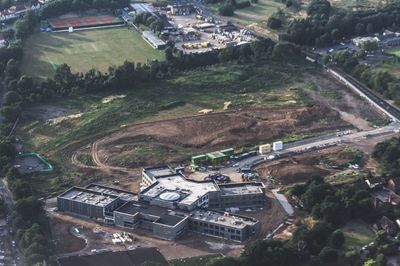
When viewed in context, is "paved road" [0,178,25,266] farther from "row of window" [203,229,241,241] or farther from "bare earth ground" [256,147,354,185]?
"bare earth ground" [256,147,354,185]

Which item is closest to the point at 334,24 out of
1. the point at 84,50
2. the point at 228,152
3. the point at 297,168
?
the point at 84,50

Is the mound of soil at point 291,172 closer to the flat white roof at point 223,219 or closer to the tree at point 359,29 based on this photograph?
the flat white roof at point 223,219

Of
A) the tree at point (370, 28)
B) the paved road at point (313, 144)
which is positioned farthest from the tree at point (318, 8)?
the paved road at point (313, 144)

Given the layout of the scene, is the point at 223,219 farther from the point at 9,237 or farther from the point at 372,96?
the point at 372,96

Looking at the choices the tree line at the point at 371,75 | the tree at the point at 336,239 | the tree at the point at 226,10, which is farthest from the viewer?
the tree at the point at 226,10

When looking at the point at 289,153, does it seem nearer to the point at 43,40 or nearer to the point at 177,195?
the point at 177,195
